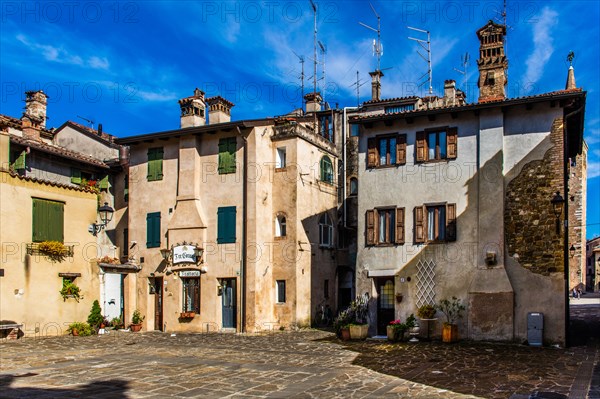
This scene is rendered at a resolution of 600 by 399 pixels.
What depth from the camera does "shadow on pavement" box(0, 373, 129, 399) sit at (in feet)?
39.3

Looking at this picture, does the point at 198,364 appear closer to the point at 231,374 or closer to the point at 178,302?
the point at 231,374

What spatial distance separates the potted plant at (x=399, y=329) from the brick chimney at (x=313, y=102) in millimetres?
19770

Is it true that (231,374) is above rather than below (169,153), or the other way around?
below

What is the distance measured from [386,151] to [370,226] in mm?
3066

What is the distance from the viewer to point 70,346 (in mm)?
21672

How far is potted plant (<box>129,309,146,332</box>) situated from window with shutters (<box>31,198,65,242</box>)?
527cm

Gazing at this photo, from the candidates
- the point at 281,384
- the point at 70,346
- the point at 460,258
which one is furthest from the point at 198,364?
the point at 460,258

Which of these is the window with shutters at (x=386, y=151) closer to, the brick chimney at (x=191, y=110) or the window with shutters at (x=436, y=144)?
the window with shutters at (x=436, y=144)

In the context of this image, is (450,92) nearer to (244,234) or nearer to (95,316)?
(244,234)

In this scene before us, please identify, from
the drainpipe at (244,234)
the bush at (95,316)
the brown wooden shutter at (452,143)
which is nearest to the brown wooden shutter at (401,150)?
the brown wooden shutter at (452,143)

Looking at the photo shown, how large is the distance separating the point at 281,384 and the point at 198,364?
13.8ft

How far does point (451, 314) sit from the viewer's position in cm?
2078

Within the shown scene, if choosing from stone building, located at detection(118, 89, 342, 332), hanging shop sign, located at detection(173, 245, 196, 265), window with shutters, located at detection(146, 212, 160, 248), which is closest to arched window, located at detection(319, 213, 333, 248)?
stone building, located at detection(118, 89, 342, 332)

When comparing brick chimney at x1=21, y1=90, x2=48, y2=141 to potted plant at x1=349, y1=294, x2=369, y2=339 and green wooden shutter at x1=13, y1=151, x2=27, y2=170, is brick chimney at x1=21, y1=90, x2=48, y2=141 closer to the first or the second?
green wooden shutter at x1=13, y1=151, x2=27, y2=170
